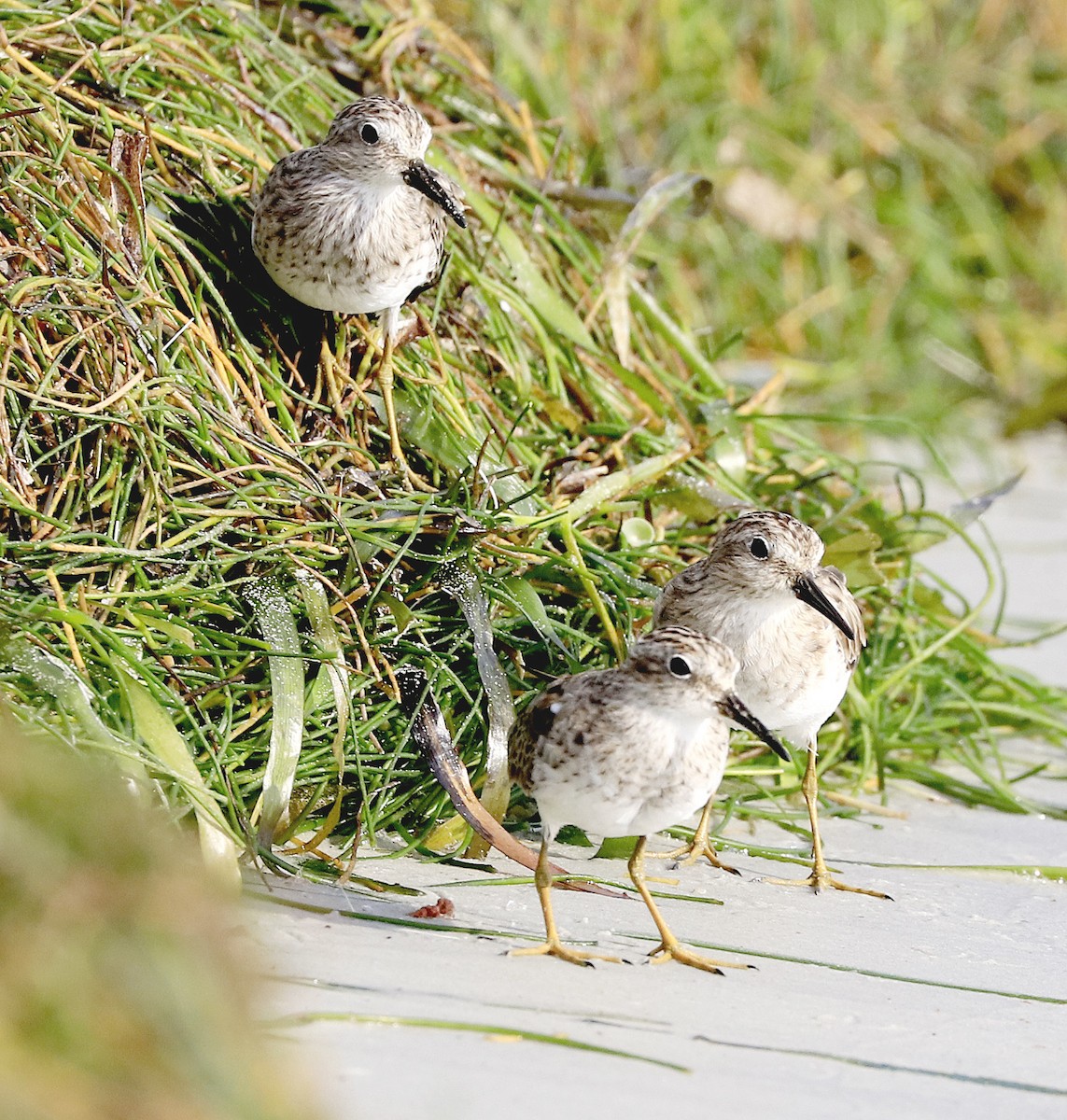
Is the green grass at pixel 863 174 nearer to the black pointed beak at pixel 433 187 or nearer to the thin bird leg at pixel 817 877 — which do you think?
the black pointed beak at pixel 433 187

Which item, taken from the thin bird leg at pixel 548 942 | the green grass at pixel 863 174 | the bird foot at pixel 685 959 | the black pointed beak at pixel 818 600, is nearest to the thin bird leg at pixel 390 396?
the black pointed beak at pixel 818 600

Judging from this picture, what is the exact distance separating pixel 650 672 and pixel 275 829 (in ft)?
2.56

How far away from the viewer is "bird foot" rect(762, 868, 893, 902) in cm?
332

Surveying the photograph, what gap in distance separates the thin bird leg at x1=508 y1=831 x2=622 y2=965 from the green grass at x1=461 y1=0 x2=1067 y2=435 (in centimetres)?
375

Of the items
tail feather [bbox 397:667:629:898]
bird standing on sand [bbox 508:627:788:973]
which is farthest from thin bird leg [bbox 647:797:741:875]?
bird standing on sand [bbox 508:627:788:973]

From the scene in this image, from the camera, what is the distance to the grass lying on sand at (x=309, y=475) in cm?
315

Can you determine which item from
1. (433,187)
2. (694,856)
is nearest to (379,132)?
(433,187)

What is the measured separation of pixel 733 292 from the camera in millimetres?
7113

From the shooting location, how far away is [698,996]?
264 centimetres

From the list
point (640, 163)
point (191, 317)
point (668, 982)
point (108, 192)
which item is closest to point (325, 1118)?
point (668, 982)

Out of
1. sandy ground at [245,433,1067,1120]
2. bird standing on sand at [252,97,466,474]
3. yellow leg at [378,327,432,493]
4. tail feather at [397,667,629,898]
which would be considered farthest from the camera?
yellow leg at [378,327,432,493]

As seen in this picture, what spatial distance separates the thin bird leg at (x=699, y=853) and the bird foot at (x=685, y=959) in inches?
21.6

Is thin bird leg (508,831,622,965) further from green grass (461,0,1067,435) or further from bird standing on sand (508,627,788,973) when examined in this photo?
green grass (461,0,1067,435)

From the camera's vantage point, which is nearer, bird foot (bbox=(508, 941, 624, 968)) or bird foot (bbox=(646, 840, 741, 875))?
bird foot (bbox=(508, 941, 624, 968))
